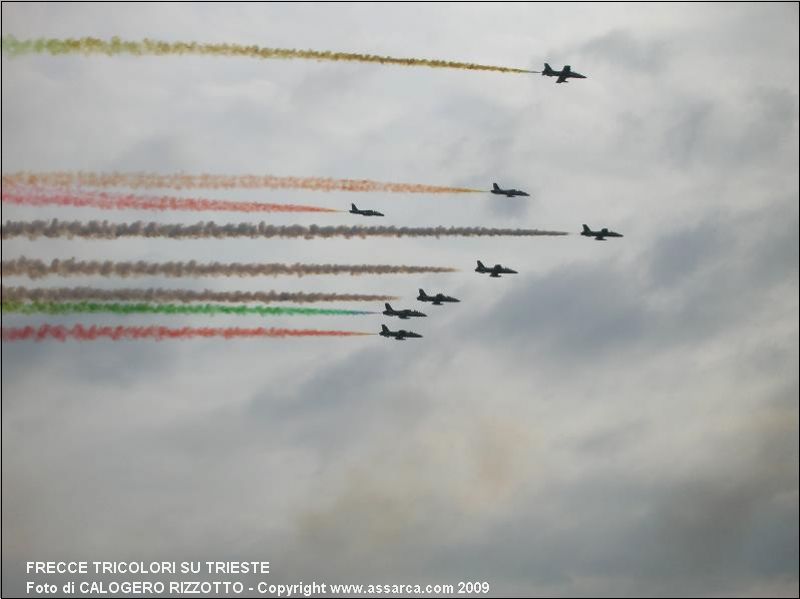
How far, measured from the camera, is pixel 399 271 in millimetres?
136500

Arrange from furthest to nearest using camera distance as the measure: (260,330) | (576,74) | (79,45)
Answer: (576,74)
(260,330)
(79,45)

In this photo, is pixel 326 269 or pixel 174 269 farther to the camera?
pixel 326 269

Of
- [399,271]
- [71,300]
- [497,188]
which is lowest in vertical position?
[71,300]

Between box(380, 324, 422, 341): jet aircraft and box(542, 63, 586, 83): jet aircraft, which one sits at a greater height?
box(542, 63, 586, 83): jet aircraft

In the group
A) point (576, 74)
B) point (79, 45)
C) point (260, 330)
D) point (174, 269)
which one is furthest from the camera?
point (576, 74)

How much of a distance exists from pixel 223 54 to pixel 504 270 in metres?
44.4

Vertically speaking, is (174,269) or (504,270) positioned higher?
(504,270)

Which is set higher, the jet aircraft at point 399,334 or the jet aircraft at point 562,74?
the jet aircraft at point 562,74

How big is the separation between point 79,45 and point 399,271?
1310 inches

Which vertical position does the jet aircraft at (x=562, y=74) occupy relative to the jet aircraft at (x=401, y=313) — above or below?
above

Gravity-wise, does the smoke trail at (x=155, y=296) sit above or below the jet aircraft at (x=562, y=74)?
below

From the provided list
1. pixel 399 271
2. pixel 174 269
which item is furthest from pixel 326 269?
pixel 174 269

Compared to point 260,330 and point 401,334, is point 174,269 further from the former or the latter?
point 401,334

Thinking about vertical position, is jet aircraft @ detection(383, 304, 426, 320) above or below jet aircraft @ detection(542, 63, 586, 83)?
below
